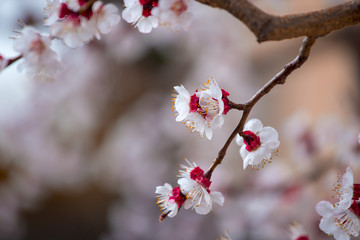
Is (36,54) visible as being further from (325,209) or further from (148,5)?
(325,209)

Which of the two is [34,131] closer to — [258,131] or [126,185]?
[126,185]

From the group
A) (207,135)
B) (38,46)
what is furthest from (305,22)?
(38,46)

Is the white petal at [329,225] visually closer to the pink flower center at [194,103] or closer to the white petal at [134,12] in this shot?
the pink flower center at [194,103]

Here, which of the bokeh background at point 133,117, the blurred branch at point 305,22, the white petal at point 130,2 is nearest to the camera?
the blurred branch at point 305,22

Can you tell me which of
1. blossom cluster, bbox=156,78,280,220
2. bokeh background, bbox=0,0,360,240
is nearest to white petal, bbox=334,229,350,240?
blossom cluster, bbox=156,78,280,220

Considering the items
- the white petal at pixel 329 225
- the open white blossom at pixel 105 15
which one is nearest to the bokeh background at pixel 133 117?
the white petal at pixel 329 225

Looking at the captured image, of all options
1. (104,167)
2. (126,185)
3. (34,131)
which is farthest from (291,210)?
(34,131)
